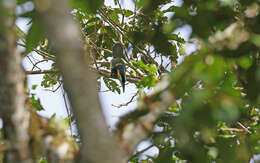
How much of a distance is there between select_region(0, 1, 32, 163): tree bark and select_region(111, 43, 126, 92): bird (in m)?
3.13

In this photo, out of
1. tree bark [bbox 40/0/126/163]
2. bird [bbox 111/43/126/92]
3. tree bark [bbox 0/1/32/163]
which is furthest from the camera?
bird [bbox 111/43/126/92]

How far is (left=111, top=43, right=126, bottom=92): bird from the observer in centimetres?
464

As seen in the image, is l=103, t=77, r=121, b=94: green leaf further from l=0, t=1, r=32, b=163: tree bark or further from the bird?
l=0, t=1, r=32, b=163: tree bark

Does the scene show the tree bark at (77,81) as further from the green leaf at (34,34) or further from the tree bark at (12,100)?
the green leaf at (34,34)

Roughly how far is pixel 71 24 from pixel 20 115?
47 cm

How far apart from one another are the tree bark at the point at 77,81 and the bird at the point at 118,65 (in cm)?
333

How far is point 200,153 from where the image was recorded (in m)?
1.69

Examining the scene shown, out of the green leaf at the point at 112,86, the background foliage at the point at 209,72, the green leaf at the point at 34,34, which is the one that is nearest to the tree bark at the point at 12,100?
the background foliage at the point at 209,72

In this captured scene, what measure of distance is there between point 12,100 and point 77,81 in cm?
35

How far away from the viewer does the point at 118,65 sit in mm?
4758

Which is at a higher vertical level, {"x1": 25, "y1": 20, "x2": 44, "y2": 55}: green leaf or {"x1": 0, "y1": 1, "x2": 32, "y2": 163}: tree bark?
{"x1": 25, "y1": 20, "x2": 44, "y2": 55}: green leaf

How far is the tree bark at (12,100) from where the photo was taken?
51.6 inches

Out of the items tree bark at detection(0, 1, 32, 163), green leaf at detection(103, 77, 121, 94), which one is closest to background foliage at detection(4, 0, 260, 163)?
tree bark at detection(0, 1, 32, 163)

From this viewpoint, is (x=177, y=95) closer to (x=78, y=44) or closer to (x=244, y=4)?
(x=78, y=44)
